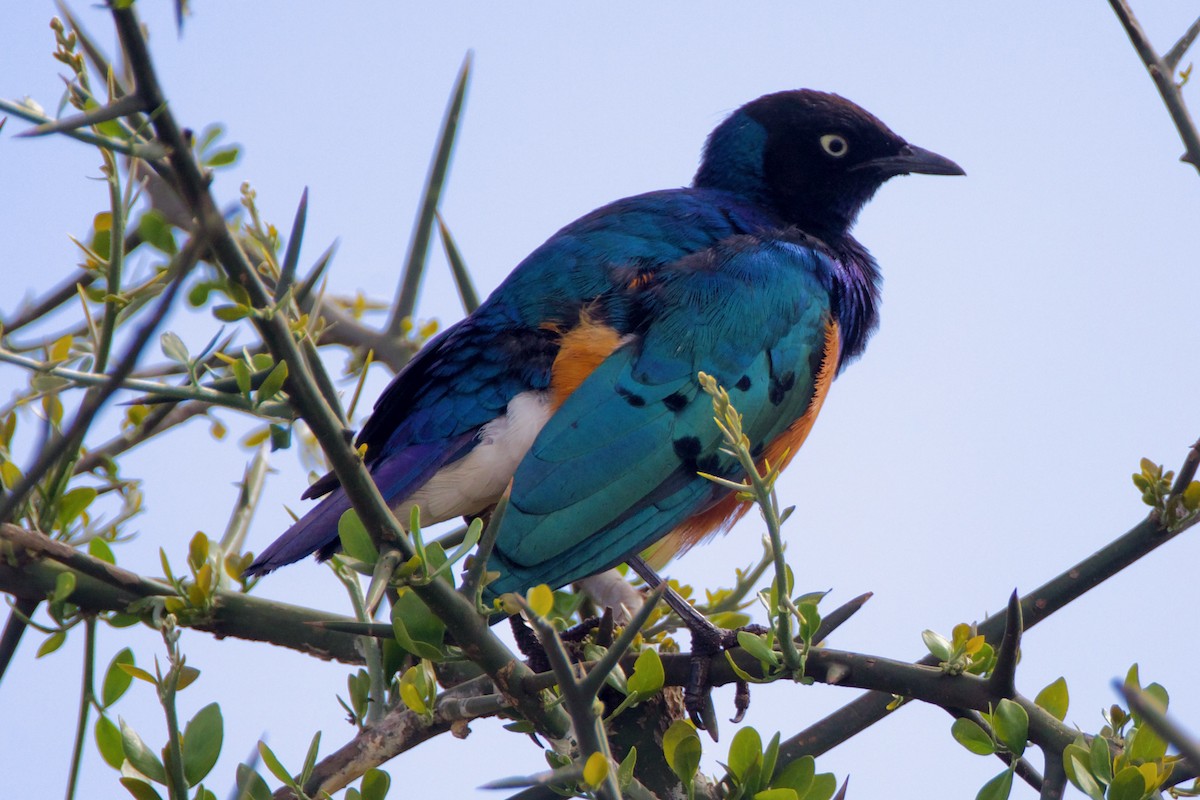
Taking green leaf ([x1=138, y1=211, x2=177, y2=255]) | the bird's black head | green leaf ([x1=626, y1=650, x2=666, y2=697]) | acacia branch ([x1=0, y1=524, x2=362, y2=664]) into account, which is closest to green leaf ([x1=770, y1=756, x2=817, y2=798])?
green leaf ([x1=626, y1=650, x2=666, y2=697])

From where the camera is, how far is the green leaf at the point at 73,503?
2676 mm

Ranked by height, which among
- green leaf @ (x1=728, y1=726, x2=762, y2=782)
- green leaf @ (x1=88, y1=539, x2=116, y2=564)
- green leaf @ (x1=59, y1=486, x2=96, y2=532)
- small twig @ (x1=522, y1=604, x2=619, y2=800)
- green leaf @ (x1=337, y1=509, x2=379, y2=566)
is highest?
green leaf @ (x1=59, y1=486, x2=96, y2=532)

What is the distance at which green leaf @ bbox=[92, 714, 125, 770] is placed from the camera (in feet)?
7.51

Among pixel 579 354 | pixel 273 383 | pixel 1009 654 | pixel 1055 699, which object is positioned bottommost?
pixel 1055 699

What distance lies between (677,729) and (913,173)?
406cm

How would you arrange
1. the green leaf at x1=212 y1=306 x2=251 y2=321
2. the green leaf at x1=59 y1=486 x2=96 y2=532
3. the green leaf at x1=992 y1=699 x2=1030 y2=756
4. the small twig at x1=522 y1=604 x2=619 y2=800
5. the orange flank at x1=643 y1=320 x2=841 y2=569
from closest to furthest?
the small twig at x1=522 y1=604 x2=619 y2=800
the green leaf at x1=212 y1=306 x2=251 y2=321
the green leaf at x1=992 y1=699 x2=1030 y2=756
the green leaf at x1=59 y1=486 x2=96 y2=532
the orange flank at x1=643 y1=320 x2=841 y2=569

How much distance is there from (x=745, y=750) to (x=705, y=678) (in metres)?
0.60

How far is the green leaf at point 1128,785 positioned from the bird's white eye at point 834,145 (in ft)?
13.1

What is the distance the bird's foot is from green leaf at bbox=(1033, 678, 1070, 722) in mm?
717

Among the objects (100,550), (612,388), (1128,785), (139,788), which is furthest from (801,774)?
(612,388)

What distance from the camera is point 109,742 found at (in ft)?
7.53

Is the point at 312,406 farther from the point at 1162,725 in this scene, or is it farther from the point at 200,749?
the point at 1162,725

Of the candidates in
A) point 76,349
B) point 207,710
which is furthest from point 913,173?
point 207,710

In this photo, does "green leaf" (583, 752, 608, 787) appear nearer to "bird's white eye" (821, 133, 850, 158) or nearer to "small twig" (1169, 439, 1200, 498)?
"small twig" (1169, 439, 1200, 498)
